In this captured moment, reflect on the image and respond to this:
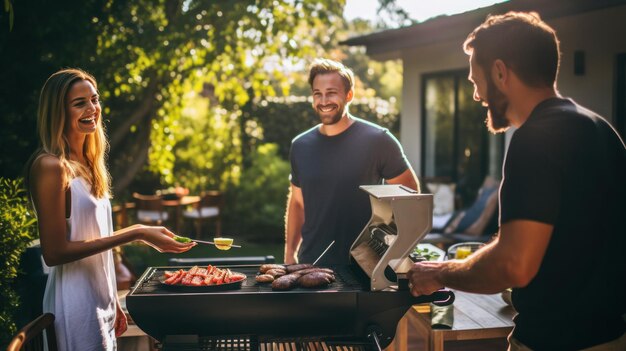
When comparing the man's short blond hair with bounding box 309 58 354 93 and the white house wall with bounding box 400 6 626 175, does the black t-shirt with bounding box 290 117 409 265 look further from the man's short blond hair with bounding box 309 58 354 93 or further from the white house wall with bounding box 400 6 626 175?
the white house wall with bounding box 400 6 626 175

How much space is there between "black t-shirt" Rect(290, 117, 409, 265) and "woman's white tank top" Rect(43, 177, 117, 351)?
50.4 inches

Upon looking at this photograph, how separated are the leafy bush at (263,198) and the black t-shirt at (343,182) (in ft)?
24.2

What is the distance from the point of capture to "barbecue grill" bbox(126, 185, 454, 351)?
2.79 m

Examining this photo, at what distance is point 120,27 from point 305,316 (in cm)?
657

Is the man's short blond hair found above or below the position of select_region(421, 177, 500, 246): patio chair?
above

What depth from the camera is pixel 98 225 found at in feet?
9.62

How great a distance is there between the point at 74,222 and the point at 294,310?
971mm

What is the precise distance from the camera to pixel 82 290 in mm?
2900

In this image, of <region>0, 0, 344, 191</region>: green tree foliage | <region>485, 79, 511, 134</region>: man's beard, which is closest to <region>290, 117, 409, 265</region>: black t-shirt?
<region>485, 79, 511, 134</region>: man's beard

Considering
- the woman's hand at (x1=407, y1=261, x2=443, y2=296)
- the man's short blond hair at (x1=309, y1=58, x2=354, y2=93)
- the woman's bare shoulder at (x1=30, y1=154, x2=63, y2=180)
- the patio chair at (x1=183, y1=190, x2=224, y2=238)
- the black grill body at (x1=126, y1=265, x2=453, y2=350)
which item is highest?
the man's short blond hair at (x1=309, y1=58, x2=354, y2=93)

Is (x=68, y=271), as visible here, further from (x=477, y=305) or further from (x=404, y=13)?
(x=404, y=13)

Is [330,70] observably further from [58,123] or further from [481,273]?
[481,273]

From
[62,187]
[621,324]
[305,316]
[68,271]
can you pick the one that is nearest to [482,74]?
[621,324]

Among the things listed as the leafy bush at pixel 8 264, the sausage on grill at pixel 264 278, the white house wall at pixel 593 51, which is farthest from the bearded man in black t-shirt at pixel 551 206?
the white house wall at pixel 593 51
